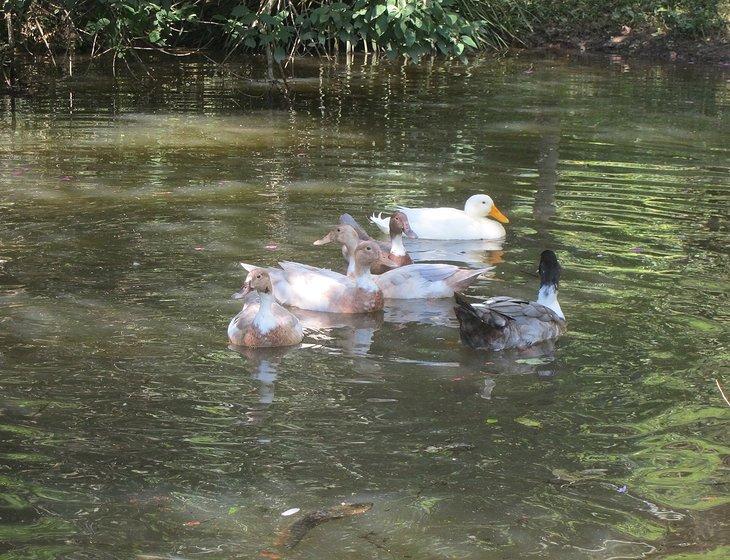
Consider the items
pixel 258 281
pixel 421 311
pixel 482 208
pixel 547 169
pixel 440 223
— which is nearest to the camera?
pixel 258 281

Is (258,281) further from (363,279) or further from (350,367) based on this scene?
(363,279)

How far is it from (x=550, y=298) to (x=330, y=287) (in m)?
1.56

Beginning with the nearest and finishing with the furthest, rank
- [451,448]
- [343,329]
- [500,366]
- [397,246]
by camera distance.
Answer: [451,448] → [500,366] → [343,329] → [397,246]

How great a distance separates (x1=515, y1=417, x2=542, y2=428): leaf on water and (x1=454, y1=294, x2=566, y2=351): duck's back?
1.15 m

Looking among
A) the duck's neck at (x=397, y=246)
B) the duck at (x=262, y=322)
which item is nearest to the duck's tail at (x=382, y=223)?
the duck's neck at (x=397, y=246)

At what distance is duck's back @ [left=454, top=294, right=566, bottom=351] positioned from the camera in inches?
290

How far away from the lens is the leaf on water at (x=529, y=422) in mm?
6219

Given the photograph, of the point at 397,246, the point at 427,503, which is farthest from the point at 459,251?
the point at 427,503

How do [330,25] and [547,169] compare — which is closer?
[547,169]

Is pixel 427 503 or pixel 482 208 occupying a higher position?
pixel 482 208

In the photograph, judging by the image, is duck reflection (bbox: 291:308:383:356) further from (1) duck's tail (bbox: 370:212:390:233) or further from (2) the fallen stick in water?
(2) the fallen stick in water

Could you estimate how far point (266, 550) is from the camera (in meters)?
4.91

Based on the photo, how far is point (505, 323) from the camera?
743cm

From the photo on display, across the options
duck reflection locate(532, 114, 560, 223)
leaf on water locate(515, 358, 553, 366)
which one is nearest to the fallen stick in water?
leaf on water locate(515, 358, 553, 366)
